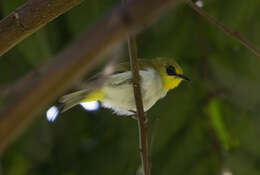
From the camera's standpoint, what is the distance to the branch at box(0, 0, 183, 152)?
0.81 m

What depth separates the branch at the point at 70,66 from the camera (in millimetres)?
809

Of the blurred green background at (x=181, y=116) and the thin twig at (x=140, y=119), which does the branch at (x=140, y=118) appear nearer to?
the thin twig at (x=140, y=119)

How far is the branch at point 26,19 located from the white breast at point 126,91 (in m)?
1.65

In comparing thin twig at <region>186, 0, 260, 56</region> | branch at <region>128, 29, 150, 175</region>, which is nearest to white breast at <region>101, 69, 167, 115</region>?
branch at <region>128, 29, 150, 175</region>

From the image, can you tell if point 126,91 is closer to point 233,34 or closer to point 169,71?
point 169,71

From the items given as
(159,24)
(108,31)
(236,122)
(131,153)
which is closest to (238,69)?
(236,122)

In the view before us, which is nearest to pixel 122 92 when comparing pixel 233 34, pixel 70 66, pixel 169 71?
pixel 169 71

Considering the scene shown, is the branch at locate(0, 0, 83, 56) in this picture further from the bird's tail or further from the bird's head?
the bird's head

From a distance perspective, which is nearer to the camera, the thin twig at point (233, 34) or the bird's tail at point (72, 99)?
the thin twig at point (233, 34)

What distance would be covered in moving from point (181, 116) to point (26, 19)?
2.79 meters

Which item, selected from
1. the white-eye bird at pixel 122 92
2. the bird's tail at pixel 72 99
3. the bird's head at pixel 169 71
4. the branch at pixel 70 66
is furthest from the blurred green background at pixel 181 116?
the branch at pixel 70 66

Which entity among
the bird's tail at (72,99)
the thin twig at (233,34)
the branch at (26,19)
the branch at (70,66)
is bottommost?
the branch at (70,66)

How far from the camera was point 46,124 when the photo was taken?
4.48m

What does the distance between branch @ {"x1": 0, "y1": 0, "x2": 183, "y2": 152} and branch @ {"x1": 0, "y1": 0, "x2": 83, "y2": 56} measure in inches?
50.5
